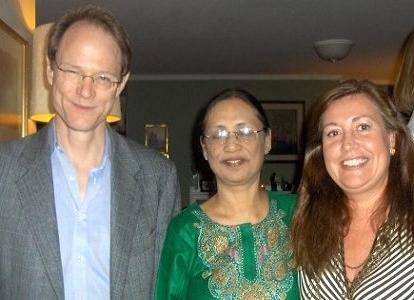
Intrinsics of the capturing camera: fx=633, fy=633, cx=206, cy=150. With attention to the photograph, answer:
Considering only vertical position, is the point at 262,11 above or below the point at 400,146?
above

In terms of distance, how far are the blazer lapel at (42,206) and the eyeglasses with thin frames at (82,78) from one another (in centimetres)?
25

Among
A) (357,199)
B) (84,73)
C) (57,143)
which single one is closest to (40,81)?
(57,143)

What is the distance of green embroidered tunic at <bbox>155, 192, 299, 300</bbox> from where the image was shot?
2.08 meters

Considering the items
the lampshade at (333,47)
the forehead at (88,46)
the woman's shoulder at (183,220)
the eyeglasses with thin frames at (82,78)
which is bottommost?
the woman's shoulder at (183,220)

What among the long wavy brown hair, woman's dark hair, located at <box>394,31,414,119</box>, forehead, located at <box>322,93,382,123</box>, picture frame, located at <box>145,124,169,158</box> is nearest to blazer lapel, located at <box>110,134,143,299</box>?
the long wavy brown hair

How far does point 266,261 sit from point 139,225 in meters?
0.44

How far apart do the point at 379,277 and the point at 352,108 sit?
527mm

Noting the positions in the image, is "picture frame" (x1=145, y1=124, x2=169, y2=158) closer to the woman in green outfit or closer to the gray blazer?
the woman in green outfit

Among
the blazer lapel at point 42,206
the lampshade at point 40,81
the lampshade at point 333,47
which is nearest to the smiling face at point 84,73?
the blazer lapel at point 42,206

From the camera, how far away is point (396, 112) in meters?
2.02

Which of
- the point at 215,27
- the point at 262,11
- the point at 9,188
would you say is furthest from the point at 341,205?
the point at 215,27

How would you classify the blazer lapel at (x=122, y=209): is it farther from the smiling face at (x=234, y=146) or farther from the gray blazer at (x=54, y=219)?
the smiling face at (x=234, y=146)

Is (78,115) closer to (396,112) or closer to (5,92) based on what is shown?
(396,112)

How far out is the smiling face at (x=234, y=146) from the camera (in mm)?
2209
